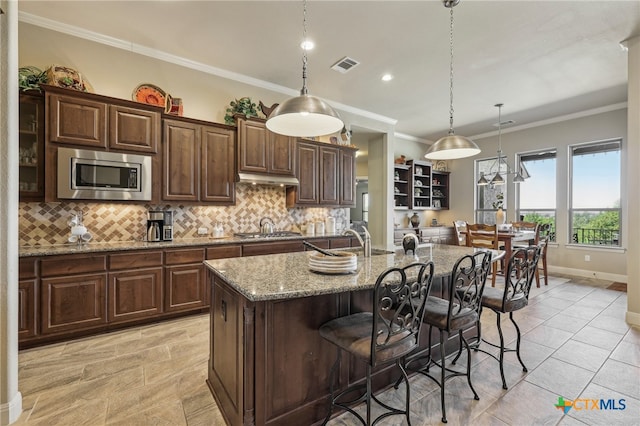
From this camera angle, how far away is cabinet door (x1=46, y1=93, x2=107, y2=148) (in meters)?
2.83

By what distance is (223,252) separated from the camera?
3.63 metres

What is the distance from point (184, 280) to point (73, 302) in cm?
99

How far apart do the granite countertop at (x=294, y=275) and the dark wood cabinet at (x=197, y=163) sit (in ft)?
5.84

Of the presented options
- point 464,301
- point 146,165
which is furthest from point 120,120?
point 464,301

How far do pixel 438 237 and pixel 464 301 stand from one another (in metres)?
5.35

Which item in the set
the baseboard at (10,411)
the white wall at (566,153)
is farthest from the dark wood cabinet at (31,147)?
the white wall at (566,153)

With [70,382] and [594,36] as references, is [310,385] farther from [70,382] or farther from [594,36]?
[594,36]

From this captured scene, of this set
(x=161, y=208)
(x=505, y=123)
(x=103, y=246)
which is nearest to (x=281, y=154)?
(x=161, y=208)

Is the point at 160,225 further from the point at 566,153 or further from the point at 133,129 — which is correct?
the point at 566,153

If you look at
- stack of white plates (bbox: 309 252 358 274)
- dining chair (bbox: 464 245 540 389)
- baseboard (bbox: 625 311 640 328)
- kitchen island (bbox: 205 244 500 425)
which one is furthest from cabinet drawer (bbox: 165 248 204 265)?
baseboard (bbox: 625 311 640 328)

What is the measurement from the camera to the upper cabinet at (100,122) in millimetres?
2850

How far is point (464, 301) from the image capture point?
6.79 feet

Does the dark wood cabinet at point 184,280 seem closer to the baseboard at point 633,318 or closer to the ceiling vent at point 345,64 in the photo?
the ceiling vent at point 345,64

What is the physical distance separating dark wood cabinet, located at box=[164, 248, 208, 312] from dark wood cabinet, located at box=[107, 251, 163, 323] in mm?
88
